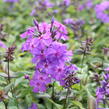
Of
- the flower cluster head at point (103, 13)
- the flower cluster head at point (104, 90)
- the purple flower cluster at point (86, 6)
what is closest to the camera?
the flower cluster head at point (104, 90)

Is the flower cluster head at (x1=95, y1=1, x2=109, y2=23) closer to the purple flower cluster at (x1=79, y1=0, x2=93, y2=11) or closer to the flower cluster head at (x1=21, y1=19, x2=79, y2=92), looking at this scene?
the purple flower cluster at (x1=79, y1=0, x2=93, y2=11)

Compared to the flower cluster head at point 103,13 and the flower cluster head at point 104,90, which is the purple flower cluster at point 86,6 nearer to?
the flower cluster head at point 103,13

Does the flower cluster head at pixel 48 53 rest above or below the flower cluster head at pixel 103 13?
below

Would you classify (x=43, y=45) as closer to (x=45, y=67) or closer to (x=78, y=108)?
(x=45, y=67)

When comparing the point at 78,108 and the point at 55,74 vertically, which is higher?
the point at 55,74

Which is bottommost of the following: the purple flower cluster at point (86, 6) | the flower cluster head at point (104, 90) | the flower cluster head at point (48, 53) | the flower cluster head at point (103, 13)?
the flower cluster head at point (104, 90)

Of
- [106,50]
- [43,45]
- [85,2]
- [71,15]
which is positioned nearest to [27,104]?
[43,45]

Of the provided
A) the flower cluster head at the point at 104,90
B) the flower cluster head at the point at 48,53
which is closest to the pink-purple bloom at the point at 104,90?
the flower cluster head at the point at 104,90

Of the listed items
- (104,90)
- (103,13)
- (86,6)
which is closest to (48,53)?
(104,90)
